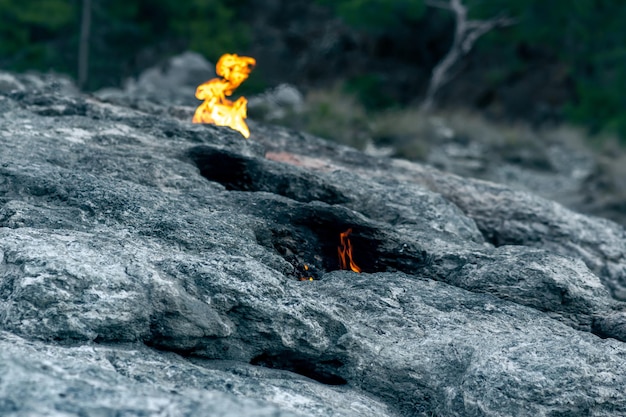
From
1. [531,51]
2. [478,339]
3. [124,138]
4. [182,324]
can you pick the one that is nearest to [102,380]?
[182,324]

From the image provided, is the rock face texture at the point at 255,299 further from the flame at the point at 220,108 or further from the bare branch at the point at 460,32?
the bare branch at the point at 460,32

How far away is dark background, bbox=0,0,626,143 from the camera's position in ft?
87.9

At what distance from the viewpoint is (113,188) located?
548cm

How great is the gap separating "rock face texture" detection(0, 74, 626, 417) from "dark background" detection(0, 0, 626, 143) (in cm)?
1876

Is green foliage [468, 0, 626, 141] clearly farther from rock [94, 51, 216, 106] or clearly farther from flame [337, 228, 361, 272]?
flame [337, 228, 361, 272]

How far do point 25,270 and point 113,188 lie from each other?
1.48m

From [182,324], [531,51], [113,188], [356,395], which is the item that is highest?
[531,51]

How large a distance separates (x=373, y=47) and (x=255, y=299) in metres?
26.5

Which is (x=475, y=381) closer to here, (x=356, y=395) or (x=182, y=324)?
(x=356, y=395)

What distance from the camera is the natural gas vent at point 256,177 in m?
6.75

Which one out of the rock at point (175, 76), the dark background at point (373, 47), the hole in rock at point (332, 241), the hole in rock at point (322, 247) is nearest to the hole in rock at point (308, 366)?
the hole in rock at point (322, 247)

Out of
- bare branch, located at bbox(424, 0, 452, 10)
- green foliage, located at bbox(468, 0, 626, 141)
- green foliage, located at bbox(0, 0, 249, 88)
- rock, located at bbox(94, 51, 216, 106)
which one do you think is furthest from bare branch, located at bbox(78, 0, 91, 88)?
green foliage, located at bbox(468, 0, 626, 141)

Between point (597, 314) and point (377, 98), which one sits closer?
point (597, 314)

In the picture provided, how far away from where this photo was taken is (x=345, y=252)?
232 inches
